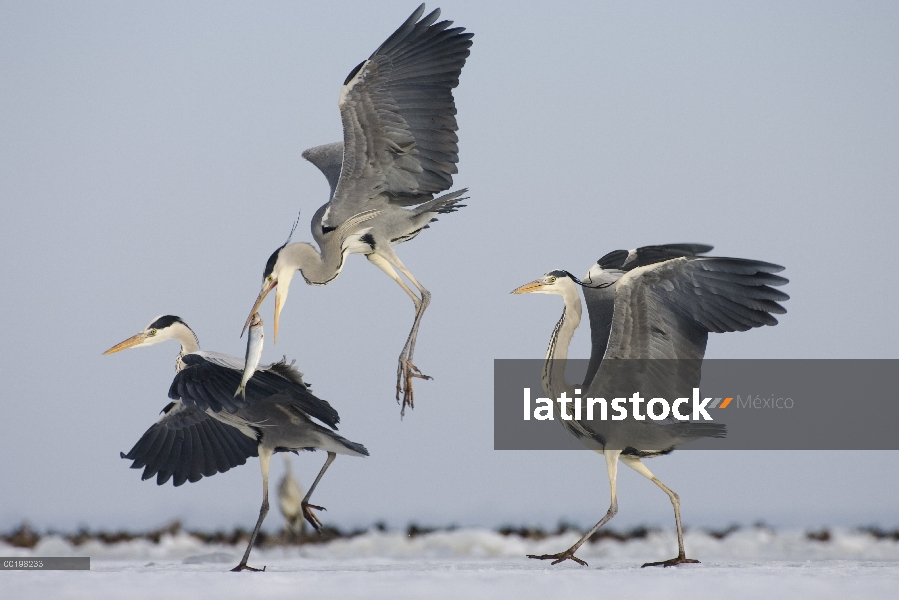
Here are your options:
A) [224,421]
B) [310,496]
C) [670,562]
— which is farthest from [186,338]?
[670,562]

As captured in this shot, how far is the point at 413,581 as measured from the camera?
5539mm

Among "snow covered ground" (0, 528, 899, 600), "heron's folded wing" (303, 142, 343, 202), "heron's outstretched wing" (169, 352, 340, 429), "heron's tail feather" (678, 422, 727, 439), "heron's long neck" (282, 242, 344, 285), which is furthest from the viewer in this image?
"heron's folded wing" (303, 142, 343, 202)

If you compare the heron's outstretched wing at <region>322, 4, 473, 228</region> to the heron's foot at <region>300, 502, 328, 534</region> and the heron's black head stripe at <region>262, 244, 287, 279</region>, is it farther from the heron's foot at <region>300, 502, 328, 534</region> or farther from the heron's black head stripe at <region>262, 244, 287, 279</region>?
the heron's foot at <region>300, 502, 328, 534</region>

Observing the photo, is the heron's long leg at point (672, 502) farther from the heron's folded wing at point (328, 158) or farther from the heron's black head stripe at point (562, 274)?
the heron's folded wing at point (328, 158)

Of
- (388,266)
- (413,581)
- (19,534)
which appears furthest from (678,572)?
(19,534)

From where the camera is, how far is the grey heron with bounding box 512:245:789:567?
6.62m

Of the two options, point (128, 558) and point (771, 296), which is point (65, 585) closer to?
point (128, 558)

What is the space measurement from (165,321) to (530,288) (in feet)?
9.19

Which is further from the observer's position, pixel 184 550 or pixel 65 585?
pixel 184 550

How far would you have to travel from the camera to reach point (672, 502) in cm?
679

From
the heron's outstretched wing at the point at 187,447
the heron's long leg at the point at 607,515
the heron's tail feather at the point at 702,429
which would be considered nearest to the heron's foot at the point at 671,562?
the heron's long leg at the point at 607,515

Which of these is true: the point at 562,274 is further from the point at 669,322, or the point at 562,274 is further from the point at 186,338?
the point at 186,338

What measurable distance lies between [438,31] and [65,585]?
15.0 feet

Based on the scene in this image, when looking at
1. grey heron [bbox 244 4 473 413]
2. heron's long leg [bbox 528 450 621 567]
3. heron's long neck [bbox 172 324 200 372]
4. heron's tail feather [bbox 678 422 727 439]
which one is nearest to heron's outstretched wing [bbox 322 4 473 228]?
grey heron [bbox 244 4 473 413]
